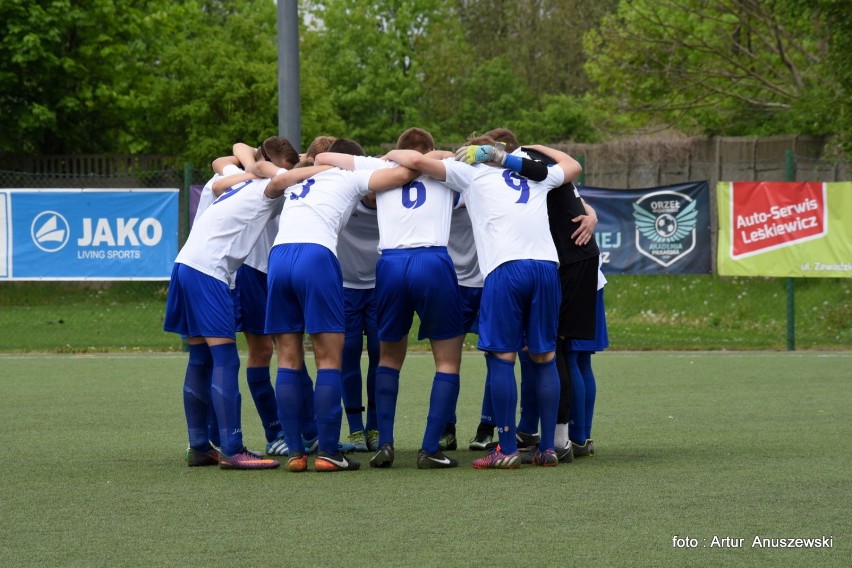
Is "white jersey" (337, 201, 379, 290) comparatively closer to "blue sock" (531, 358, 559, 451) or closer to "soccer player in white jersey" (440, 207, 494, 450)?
"soccer player in white jersey" (440, 207, 494, 450)

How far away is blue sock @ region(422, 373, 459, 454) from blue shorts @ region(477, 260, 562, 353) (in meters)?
0.31

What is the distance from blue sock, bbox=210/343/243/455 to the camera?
709 cm

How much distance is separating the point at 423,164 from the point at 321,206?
0.62m

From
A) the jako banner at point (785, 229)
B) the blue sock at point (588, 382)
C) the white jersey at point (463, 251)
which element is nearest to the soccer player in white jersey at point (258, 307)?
the white jersey at point (463, 251)

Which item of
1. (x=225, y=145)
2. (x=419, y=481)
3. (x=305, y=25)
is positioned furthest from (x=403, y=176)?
(x=305, y=25)

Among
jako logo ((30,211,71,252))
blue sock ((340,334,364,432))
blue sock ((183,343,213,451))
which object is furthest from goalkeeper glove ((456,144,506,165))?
jako logo ((30,211,71,252))

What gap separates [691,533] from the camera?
5137mm

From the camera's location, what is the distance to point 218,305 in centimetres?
714

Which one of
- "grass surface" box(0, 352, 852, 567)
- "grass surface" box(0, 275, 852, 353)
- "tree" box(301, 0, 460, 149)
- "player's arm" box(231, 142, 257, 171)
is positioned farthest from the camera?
"tree" box(301, 0, 460, 149)

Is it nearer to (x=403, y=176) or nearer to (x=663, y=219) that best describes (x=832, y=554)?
(x=403, y=176)

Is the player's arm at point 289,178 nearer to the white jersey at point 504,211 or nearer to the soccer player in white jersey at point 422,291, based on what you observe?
the soccer player in white jersey at point 422,291

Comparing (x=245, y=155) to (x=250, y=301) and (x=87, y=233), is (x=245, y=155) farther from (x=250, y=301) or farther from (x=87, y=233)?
(x=87, y=233)

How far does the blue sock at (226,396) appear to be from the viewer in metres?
7.09

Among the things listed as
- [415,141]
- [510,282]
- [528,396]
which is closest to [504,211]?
[510,282]
